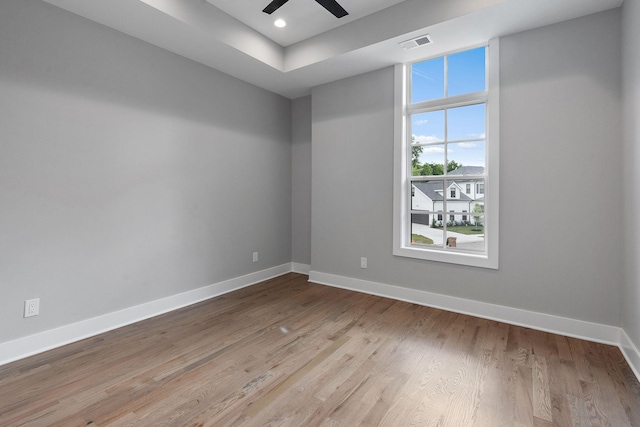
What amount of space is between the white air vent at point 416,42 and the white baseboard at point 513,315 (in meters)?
2.62

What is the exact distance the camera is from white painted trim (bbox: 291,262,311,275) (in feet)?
15.1

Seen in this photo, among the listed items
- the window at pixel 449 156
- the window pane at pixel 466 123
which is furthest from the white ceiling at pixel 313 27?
the window pane at pixel 466 123

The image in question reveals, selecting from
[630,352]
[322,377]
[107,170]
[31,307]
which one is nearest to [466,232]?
[630,352]

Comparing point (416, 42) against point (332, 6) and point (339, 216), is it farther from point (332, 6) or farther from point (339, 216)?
point (339, 216)

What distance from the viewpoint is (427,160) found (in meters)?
3.41

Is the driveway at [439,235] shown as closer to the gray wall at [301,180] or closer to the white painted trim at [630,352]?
the white painted trim at [630,352]

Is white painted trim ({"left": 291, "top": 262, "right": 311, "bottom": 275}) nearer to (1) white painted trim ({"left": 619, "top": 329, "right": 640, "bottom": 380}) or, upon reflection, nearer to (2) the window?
(2) the window

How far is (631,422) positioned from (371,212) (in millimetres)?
2614

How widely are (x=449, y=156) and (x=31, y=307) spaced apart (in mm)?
4019

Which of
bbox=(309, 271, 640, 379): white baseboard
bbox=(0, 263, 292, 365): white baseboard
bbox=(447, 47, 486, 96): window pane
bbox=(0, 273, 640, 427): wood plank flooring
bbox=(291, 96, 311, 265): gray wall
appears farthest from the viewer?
bbox=(291, 96, 311, 265): gray wall

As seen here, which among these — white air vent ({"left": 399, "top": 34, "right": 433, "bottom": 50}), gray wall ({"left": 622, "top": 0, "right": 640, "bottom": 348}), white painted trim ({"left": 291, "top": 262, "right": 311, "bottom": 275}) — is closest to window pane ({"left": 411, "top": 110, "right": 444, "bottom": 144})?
white air vent ({"left": 399, "top": 34, "right": 433, "bottom": 50})

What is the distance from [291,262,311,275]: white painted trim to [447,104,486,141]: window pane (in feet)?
8.86

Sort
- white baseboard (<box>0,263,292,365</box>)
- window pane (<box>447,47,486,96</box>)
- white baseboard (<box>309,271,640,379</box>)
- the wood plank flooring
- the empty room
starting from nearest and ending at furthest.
→ the wood plank flooring < the empty room < white baseboard (<box>0,263,292,365</box>) < white baseboard (<box>309,271,640,379</box>) < window pane (<box>447,47,486,96</box>)

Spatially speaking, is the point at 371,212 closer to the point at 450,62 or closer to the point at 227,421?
the point at 450,62
